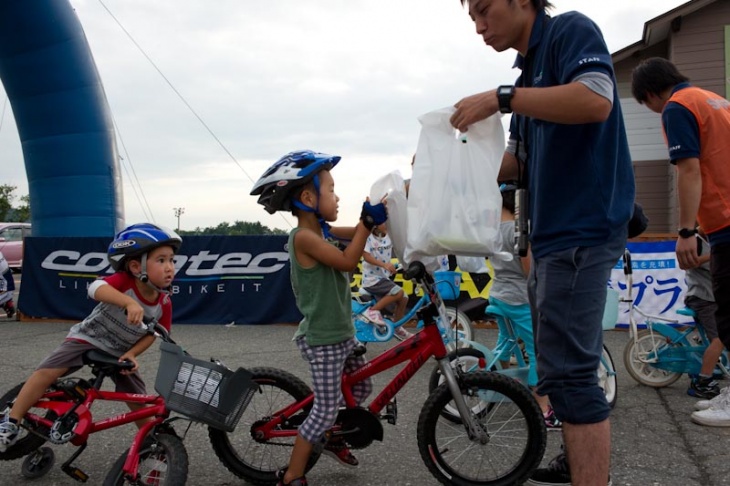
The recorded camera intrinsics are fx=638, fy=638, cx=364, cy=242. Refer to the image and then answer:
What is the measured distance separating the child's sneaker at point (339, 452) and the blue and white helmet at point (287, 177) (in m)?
1.19

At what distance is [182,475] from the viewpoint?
2762 millimetres

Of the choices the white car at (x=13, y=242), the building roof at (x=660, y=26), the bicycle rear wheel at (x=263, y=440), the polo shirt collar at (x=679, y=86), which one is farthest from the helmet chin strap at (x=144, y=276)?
the white car at (x=13, y=242)

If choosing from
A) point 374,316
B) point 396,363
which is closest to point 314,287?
point 396,363

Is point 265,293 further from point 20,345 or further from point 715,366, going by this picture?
point 715,366

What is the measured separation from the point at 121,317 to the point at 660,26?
14.2 meters

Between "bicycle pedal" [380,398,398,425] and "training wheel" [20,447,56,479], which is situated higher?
"bicycle pedal" [380,398,398,425]

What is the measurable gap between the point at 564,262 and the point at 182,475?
1836 mm

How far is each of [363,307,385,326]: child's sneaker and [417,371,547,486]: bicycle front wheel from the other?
4.06 metres

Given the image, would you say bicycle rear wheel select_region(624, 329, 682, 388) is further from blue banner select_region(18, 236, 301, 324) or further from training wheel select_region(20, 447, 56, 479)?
blue banner select_region(18, 236, 301, 324)

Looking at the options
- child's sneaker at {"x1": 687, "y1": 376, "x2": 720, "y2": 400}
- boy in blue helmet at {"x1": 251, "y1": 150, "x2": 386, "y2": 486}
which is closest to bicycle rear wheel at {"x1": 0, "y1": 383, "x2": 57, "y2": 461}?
boy in blue helmet at {"x1": 251, "y1": 150, "x2": 386, "y2": 486}

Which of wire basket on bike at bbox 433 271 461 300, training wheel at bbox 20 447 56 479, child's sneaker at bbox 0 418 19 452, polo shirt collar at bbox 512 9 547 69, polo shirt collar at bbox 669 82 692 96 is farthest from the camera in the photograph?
wire basket on bike at bbox 433 271 461 300

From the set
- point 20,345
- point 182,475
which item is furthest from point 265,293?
point 182,475

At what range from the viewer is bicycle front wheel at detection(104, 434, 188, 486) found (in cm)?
277

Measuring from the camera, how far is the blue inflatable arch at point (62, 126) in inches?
473
